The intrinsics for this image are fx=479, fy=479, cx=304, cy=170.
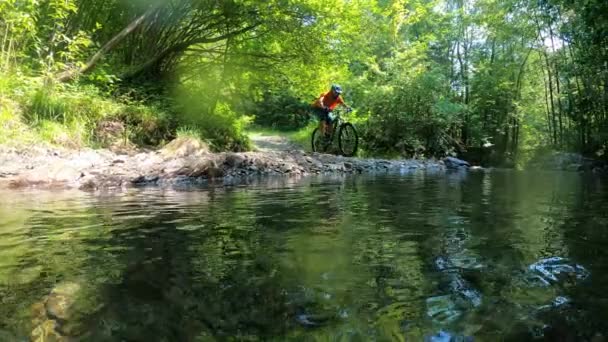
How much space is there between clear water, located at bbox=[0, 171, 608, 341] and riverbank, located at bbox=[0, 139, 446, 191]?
271cm

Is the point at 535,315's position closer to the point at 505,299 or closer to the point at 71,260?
the point at 505,299

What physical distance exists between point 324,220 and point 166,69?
11.9 metres

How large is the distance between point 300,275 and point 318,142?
12470 mm

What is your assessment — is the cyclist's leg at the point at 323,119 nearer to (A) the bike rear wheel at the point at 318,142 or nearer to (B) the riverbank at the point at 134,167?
(A) the bike rear wheel at the point at 318,142

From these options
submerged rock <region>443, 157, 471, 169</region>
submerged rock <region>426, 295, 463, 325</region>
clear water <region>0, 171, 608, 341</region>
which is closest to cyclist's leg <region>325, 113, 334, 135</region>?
submerged rock <region>443, 157, 471, 169</region>

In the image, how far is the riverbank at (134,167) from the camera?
774 cm

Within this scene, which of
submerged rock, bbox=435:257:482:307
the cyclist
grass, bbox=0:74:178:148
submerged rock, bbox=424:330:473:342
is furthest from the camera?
the cyclist

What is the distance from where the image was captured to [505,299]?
7.55ft

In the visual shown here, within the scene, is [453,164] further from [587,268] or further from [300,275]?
[300,275]

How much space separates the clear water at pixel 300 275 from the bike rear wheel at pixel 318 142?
9726 millimetres

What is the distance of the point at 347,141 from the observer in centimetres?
1491

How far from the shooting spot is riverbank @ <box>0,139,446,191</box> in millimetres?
7742

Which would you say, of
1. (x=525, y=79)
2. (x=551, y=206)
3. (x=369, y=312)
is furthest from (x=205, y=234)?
(x=525, y=79)

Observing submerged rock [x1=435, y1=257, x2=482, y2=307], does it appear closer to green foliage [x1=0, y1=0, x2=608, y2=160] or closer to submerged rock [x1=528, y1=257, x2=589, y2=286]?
submerged rock [x1=528, y1=257, x2=589, y2=286]
